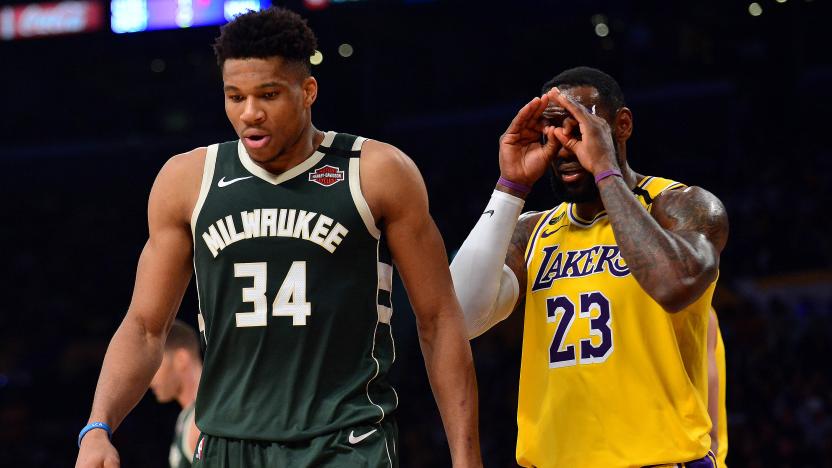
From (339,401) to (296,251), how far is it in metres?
0.43

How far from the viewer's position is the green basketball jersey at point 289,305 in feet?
10.4

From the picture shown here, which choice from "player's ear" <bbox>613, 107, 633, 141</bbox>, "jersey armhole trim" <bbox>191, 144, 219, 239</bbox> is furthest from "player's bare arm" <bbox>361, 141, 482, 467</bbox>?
"player's ear" <bbox>613, 107, 633, 141</bbox>

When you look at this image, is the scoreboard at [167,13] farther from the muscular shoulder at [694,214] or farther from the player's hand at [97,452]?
the player's hand at [97,452]

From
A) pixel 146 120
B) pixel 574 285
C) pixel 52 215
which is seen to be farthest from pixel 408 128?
pixel 574 285

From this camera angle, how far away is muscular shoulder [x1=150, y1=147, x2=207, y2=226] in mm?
→ 3311

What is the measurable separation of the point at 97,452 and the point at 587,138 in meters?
1.79

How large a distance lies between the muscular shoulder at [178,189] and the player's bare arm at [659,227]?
125 cm

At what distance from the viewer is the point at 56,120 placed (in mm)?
21938

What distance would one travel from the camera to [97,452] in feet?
10.1

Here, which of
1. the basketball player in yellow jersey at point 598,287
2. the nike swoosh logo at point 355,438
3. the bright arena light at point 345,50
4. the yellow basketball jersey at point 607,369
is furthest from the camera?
the bright arena light at point 345,50

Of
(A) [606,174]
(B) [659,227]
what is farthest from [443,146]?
(B) [659,227]

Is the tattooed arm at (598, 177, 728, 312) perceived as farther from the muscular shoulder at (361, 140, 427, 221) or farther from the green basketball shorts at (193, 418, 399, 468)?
the green basketball shorts at (193, 418, 399, 468)

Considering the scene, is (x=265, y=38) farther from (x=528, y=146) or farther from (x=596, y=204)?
(x=596, y=204)

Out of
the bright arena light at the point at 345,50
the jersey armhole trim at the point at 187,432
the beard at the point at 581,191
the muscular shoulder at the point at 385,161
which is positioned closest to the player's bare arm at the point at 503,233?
the beard at the point at 581,191
